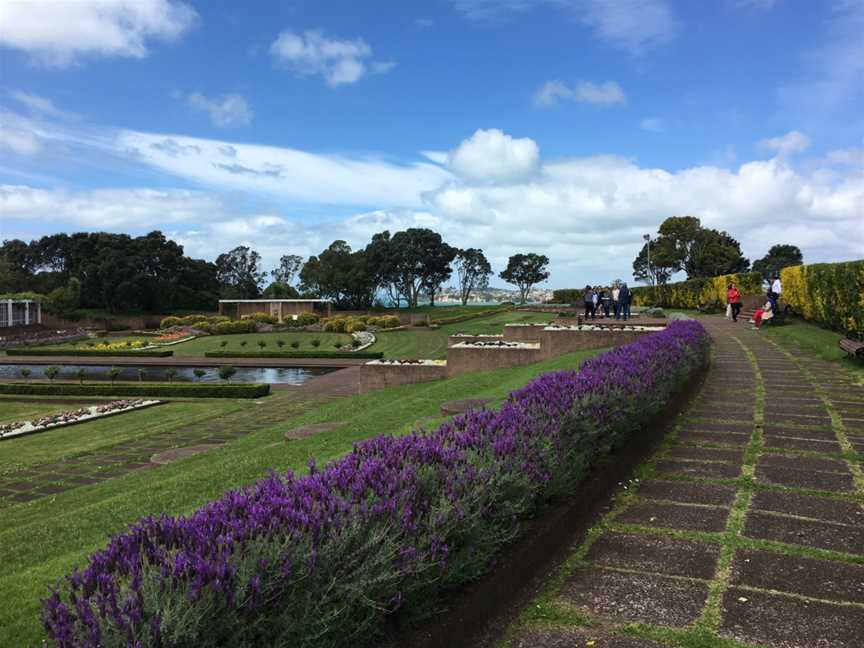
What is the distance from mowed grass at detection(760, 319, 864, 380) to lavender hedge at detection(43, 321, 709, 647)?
8409 mm

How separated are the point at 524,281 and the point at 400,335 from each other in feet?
175

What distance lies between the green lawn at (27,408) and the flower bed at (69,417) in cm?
84

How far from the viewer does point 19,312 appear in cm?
4644

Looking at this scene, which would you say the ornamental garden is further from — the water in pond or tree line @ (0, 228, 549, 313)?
tree line @ (0, 228, 549, 313)

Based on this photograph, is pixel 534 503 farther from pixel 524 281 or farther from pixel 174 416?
pixel 524 281

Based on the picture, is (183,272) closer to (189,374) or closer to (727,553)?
(189,374)

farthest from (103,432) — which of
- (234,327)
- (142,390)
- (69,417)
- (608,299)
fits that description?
(234,327)

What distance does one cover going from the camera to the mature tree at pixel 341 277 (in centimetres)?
6431

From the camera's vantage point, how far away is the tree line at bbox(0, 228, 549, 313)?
5681 centimetres

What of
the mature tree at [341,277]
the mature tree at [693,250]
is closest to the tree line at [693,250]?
the mature tree at [693,250]

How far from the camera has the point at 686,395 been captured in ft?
25.4

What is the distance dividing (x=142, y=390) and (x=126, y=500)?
13.3 metres

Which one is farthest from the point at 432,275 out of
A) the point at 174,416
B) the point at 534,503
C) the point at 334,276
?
the point at 534,503

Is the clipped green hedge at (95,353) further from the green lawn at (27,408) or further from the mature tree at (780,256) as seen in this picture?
the mature tree at (780,256)
